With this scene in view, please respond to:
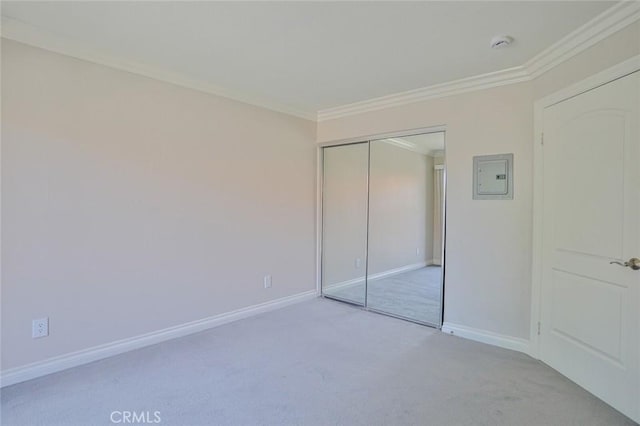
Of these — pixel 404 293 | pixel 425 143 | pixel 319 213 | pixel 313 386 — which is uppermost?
pixel 425 143

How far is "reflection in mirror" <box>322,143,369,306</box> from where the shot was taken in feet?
14.7

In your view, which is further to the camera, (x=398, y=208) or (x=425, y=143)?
(x=398, y=208)

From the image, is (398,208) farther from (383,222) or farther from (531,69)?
(531,69)

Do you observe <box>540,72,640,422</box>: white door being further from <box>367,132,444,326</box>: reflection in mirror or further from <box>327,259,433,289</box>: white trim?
<box>327,259,433,289</box>: white trim

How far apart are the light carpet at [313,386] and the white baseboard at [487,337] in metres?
0.08

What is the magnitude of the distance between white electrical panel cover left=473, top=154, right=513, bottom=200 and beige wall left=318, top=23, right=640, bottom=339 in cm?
5

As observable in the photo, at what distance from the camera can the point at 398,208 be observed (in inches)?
192

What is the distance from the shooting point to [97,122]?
8.70ft

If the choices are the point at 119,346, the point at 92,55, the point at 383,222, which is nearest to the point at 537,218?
the point at 383,222

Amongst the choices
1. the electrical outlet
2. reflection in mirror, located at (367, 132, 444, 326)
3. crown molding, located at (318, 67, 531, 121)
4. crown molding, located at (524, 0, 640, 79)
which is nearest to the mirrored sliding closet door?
reflection in mirror, located at (367, 132, 444, 326)

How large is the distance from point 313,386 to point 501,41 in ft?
8.89

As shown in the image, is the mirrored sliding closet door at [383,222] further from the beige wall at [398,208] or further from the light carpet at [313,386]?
the light carpet at [313,386]

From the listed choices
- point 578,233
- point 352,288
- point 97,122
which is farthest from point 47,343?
point 578,233

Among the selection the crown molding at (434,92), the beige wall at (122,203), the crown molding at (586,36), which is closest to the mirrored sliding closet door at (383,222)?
the crown molding at (434,92)
